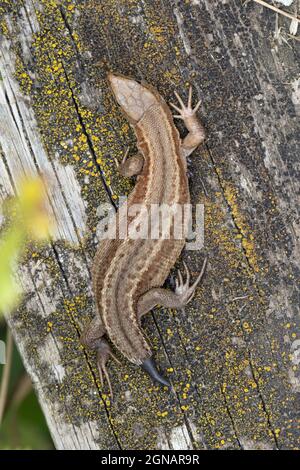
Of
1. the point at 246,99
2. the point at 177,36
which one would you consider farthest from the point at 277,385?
the point at 177,36

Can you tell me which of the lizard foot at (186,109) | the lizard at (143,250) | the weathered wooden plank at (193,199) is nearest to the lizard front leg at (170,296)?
the lizard at (143,250)

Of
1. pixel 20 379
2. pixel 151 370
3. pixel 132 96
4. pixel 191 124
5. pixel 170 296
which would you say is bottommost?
pixel 151 370

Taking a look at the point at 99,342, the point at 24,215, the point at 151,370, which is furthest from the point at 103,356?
the point at 24,215

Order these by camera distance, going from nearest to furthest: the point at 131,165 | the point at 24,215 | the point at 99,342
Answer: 1. the point at 24,215
2. the point at 131,165
3. the point at 99,342

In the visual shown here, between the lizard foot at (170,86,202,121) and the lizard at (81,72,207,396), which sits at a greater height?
the lizard foot at (170,86,202,121)

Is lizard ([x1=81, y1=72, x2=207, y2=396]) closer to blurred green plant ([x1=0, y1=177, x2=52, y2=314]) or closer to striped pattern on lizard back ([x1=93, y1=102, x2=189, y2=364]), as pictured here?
striped pattern on lizard back ([x1=93, y1=102, x2=189, y2=364])

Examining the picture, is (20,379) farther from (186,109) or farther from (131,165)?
(186,109)

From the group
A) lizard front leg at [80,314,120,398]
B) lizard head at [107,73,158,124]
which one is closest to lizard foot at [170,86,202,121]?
lizard head at [107,73,158,124]
